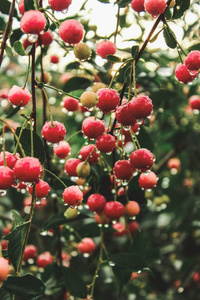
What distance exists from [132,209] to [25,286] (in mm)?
551

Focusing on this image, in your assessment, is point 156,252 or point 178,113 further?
point 178,113

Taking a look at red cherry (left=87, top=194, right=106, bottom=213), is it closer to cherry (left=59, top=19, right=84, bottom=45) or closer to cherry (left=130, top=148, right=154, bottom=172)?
cherry (left=130, top=148, right=154, bottom=172)

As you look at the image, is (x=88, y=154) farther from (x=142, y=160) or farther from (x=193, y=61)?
(x=193, y=61)

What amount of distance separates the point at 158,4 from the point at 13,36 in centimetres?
63

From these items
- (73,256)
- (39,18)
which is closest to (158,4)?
(39,18)

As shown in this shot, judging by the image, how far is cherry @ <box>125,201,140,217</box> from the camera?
1400 millimetres

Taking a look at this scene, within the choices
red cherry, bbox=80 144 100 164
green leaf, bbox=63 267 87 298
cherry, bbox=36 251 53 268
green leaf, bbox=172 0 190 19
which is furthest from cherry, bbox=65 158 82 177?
cherry, bbox=36 251 53 268

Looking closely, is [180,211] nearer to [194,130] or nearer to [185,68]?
[194,130]

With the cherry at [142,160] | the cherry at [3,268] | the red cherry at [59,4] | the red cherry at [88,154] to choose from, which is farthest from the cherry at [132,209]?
the red cherry at [59,4]

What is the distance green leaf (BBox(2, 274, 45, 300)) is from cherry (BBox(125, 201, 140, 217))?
0.52 meters

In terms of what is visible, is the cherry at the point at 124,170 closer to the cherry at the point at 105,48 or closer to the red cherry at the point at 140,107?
the red cherry at the point at 140,107

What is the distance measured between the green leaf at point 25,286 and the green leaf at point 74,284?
516mm

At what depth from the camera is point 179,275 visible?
2330 mm

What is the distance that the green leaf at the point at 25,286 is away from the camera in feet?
3.21
